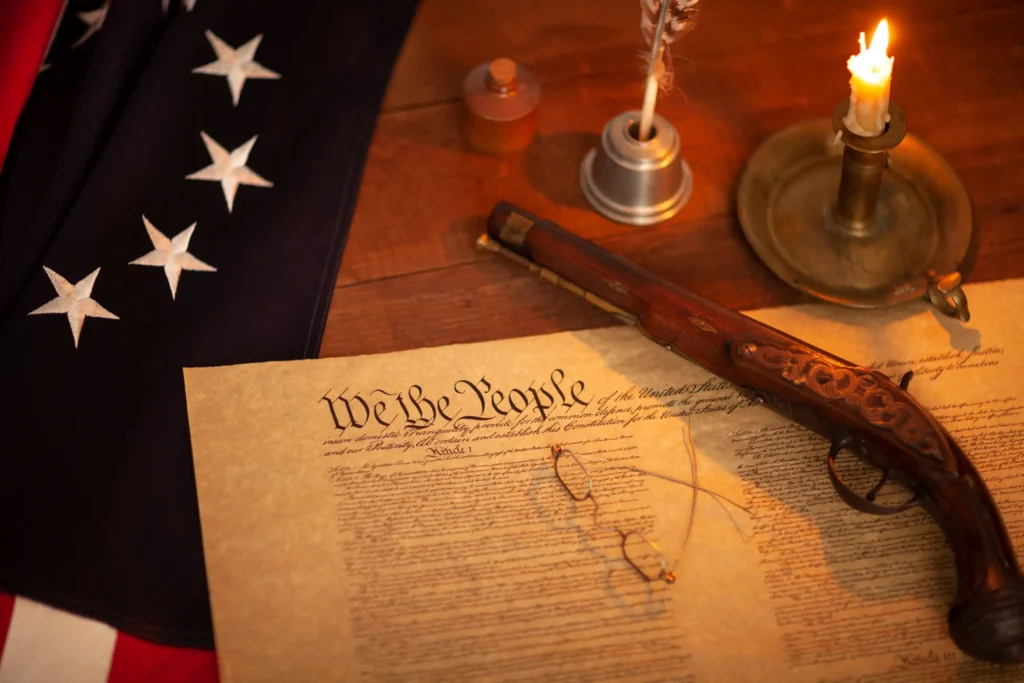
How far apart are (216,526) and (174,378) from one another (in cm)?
18

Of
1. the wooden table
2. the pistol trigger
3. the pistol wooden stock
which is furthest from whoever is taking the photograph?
the wooden table

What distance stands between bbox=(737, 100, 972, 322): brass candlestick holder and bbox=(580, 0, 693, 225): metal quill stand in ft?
0.27

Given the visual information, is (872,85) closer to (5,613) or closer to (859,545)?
(859,545)

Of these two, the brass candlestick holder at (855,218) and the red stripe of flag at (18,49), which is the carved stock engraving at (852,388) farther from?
the red stripe of flag at (18,49)

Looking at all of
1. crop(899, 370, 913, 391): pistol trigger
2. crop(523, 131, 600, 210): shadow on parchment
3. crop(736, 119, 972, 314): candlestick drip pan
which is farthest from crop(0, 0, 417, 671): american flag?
crop(899, 370, 913, 391): pistol trigger

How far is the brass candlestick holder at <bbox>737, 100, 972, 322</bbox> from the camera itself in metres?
1.03

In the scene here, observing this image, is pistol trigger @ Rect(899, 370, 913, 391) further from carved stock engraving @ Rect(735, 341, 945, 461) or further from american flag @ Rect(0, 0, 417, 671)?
american flag @ Rect(0, 0, 417, 671)

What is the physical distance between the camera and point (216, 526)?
39.0 inches

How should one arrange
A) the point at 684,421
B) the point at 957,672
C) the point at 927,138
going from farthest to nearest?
the point at 927,138 → the point at 684,421 → the point at 957,672

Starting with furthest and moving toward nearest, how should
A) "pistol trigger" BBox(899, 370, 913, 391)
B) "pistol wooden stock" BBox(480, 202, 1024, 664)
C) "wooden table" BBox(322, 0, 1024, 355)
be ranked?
"wooden table" BBox(322, 0, 1024, 355) < "pistol trigger" BBox(899, 370, 913, 391) < "pistol wooden stock" BBox(480, 202, 1024, 664)

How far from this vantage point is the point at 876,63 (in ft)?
3.00

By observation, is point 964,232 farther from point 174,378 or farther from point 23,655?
point 23,655

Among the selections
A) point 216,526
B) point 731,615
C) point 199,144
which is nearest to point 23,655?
point 216,526

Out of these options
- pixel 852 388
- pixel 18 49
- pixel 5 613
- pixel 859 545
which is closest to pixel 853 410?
pixel 852 388
